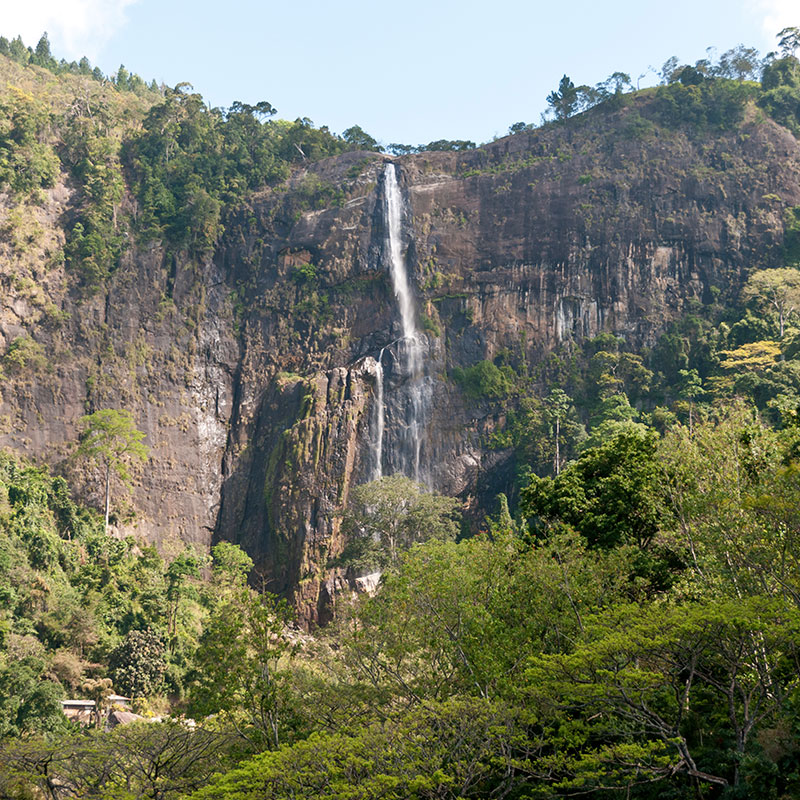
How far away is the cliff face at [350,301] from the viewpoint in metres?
44.1

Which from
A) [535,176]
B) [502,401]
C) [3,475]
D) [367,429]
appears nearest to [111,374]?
[3,475]

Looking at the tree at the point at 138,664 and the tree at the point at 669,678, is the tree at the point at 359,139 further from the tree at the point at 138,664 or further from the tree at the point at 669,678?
the tree at the point at 669,678

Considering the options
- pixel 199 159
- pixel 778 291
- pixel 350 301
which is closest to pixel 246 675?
pixel 350 301

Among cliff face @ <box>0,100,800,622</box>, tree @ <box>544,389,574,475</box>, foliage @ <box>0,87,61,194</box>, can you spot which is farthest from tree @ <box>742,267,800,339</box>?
foliage @ <box>0,87,61,194</box>

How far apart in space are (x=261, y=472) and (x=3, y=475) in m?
12.7

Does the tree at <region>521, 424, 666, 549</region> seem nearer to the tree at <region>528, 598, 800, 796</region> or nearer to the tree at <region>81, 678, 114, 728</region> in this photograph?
the tree at <region>528, 598, 800, 796</region>

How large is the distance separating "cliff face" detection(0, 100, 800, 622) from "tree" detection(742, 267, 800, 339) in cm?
184

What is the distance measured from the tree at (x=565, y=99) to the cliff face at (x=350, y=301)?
3.18m

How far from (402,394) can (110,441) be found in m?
13.9

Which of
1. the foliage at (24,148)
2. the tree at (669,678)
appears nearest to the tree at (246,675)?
the tree at (669,678)

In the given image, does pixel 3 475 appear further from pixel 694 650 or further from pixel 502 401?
pixel 694 650

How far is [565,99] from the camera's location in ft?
182

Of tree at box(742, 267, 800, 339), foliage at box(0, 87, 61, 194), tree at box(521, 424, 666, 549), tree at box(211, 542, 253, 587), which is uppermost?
foliage at box(0, 87, 61, 194)

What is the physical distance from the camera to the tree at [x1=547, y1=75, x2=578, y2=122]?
55344 mm
